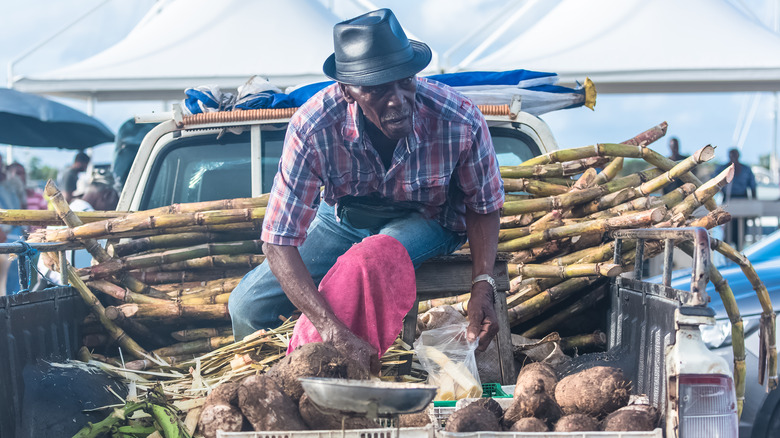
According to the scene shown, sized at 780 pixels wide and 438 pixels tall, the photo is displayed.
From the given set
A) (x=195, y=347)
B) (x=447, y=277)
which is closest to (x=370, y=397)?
(x=447, y=277)

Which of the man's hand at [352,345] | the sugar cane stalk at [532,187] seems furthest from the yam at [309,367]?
the sugar cane stalk at [532,187]

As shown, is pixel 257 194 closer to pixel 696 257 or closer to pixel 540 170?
pixel 540 170

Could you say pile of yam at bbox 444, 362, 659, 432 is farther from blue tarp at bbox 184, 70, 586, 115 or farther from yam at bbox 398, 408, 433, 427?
blue tarp at bbox 184, 70, 586, 115

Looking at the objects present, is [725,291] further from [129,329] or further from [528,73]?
[129,329]

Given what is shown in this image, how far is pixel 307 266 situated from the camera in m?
3.31

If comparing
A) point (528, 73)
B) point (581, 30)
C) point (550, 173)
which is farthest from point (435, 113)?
point (581, 30)

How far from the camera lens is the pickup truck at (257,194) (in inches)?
79.1

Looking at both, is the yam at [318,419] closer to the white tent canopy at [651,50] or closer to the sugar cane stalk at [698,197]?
the sugar cane stalk at [698,197]

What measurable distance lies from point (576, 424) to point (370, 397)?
A: 0.72 meters

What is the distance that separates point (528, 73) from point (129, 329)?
2.95m

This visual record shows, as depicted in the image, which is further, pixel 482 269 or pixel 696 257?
pixel 482 269

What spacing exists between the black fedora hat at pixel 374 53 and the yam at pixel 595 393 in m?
1.21

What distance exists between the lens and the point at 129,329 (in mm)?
3588

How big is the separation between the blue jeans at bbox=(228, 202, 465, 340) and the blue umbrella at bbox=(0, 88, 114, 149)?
811cm
